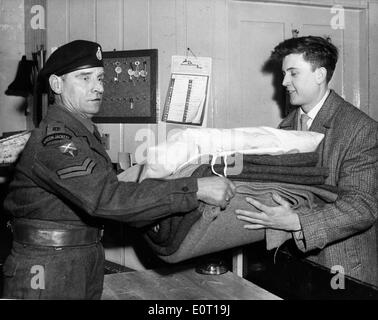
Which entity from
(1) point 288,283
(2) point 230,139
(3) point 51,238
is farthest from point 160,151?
(1) point 288,283

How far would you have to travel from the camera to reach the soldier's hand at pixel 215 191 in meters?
1.23

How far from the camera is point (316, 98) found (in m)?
1.77

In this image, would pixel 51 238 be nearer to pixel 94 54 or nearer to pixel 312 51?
pixel 94 54

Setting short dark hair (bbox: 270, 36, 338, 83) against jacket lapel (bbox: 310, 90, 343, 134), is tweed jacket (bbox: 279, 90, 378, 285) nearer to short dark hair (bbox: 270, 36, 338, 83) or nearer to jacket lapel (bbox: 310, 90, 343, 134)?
jacket lapel (bbox: 310, 90, 343, 134)

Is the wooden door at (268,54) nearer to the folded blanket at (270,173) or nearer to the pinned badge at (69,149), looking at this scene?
the folded blanket at (270,173)

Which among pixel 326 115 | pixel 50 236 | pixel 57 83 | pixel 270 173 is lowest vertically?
pixel 50 236

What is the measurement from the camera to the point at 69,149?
4.29 feet

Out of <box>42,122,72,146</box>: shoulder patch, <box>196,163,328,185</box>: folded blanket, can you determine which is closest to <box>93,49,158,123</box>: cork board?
<box>42,122,72,146</box>: shoulder patch

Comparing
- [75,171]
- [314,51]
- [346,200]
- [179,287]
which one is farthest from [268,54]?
[75,171]

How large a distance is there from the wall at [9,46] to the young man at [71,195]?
5.96ft

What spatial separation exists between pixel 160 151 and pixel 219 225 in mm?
297

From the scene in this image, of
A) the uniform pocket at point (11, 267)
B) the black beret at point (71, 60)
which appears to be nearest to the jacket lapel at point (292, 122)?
the black beret at point (71, 60)

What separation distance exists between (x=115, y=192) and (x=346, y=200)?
31.5 inches

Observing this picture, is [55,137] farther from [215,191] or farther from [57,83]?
[215,191]
